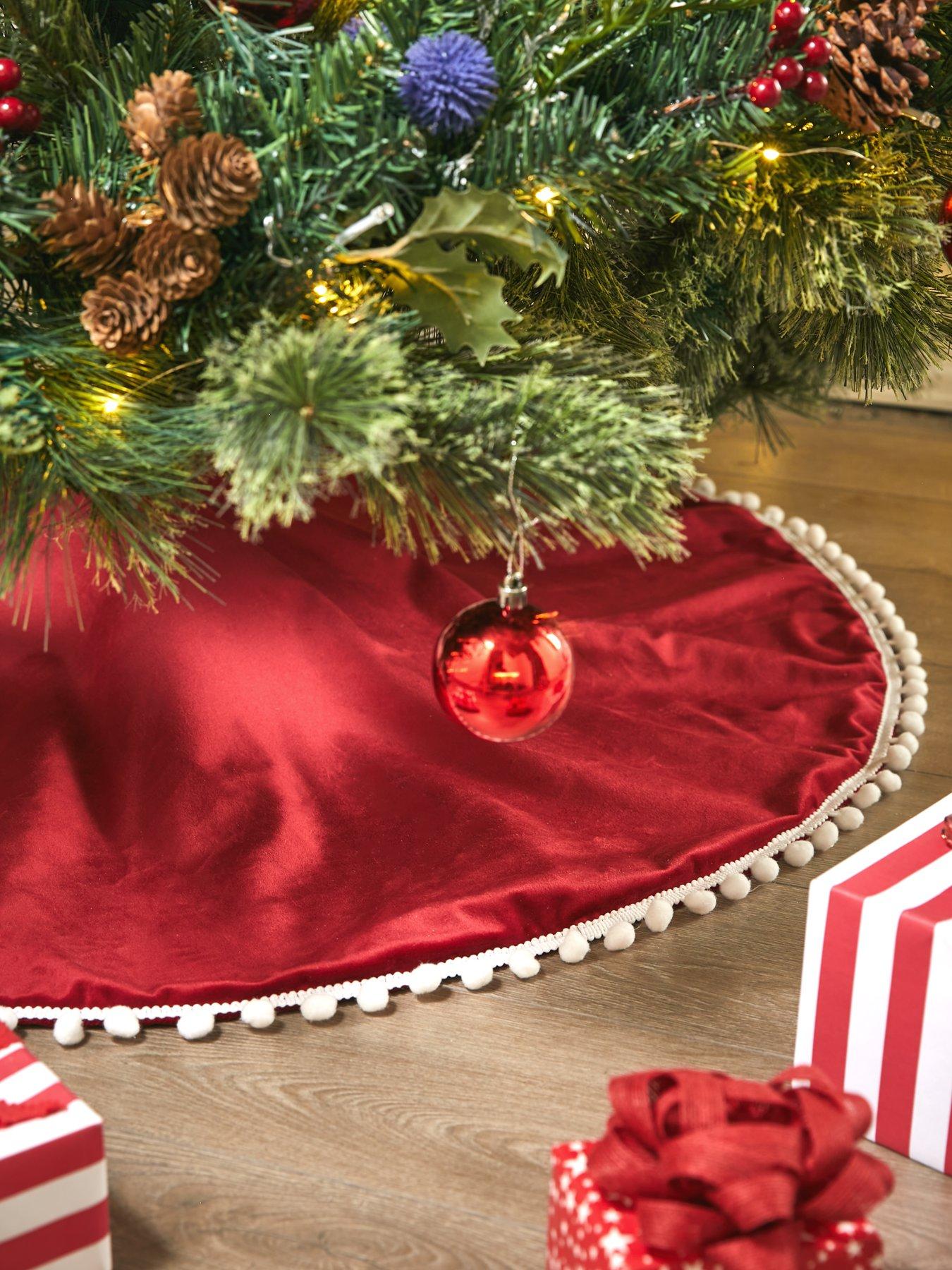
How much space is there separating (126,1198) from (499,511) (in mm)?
470

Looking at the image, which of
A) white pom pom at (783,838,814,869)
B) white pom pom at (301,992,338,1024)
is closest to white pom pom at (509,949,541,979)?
white pom pom at (301,992,338,1024)

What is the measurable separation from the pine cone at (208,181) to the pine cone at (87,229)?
38 mm

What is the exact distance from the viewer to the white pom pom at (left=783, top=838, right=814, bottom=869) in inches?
45.4

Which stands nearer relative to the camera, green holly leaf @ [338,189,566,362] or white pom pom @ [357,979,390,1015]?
green holly leaf @ [338,189,566,362]

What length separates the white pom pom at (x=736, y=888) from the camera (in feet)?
3.63

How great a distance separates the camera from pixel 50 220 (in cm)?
64

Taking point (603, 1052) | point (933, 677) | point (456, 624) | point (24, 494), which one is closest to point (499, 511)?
point (456, 624)

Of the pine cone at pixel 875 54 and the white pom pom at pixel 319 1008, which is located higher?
the pine cone at pixel 875 54

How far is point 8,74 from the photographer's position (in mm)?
686

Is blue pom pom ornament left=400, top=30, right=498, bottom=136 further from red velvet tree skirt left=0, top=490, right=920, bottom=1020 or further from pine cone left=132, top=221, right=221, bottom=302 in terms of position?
red velvet tree skirt left=0, top=490, right=920, bottom=1020

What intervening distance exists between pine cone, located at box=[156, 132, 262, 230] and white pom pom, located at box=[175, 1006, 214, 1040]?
562 millimetres

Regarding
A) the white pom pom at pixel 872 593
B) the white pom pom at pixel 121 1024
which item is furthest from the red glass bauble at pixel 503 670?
the white pom pom at pixel 872 593

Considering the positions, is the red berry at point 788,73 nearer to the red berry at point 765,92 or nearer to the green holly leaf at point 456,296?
the red berry at point 765,92

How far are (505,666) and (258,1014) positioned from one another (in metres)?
0.36
